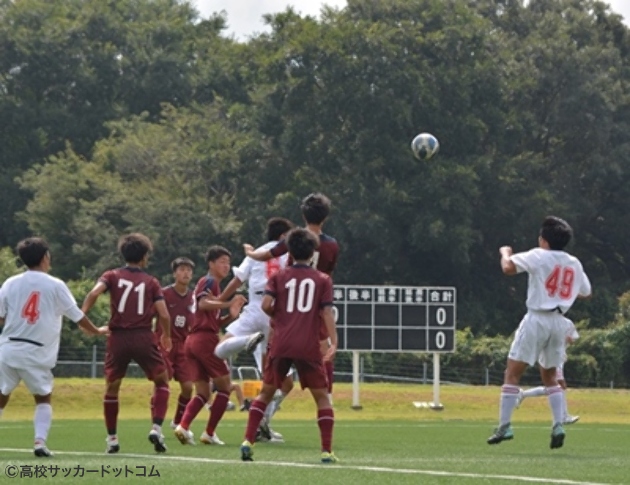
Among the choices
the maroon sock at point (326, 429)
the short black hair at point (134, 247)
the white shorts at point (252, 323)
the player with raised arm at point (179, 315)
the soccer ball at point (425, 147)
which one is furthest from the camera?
the soccer ball at point (425, 147)

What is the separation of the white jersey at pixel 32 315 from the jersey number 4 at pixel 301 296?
74.2 inches

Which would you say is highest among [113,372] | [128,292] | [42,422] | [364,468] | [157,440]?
[128,292]

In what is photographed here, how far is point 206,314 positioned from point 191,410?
1.07 metres

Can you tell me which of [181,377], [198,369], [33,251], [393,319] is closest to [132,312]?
[33,251]

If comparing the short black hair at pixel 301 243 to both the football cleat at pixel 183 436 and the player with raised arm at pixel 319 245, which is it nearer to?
the player with raised arm at pixel 319 245

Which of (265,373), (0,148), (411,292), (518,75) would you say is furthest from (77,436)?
(0,148)

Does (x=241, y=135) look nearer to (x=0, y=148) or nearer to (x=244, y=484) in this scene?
(x=0, y=148)

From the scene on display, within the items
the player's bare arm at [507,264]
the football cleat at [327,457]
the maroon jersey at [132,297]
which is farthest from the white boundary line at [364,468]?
the player's bare arm at [507,264]

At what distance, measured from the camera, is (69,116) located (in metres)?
71.2

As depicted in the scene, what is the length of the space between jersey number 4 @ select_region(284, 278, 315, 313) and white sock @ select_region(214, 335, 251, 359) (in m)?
3.21

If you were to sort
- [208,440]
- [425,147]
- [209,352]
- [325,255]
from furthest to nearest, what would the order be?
1. [425,147]
2. [209,352]
3. [208,440]
4. [325,255]

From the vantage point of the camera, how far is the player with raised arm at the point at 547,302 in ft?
46.7

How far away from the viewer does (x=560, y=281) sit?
1428 cm

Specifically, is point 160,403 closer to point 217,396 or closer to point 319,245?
point 217,396
